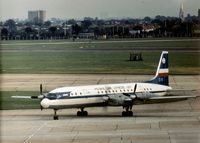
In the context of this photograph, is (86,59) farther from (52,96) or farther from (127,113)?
(52,96)

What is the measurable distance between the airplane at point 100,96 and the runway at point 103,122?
2.90 ft

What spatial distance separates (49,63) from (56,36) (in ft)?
11.0

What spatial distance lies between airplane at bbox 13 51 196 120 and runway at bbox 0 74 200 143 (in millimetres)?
885

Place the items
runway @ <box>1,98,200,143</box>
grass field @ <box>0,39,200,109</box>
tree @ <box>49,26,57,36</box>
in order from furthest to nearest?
grass field @ <box>0,39,200,109</box> → tree @ <box>49,26,57,36</box> → runway @ <box>1,98,200,143</box>

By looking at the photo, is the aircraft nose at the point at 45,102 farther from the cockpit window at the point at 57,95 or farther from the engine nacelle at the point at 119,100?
the engine nacelle at the point at 119,100

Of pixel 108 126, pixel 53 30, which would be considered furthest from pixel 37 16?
pixel 108 126

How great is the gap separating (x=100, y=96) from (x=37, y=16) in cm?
654

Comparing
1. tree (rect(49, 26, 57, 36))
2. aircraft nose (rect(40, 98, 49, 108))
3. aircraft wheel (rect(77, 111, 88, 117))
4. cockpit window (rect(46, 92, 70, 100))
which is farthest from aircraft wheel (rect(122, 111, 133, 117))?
tree (rect(49, 26, 57, 36))

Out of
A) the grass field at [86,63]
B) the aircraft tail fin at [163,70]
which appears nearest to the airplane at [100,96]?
the aircraft tail fin at [163,70]

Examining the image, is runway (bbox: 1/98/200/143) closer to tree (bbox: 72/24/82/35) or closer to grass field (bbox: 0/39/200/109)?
grass field (bbox: 0/39/200/109)

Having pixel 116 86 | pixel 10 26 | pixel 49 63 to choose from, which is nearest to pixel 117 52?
pixel 49 63

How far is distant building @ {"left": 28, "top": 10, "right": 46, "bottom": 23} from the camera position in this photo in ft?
117

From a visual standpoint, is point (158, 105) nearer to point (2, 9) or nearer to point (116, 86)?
point (116, 86)

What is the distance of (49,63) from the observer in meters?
46.1
